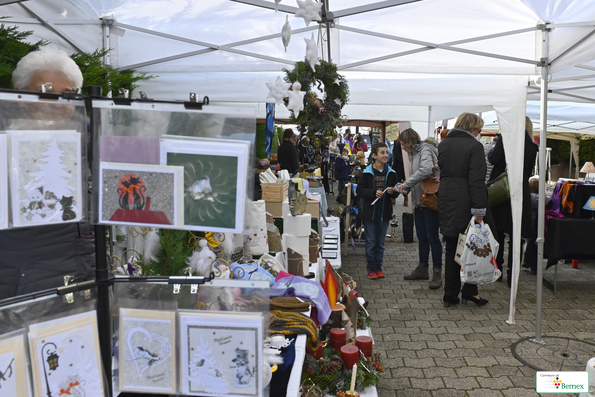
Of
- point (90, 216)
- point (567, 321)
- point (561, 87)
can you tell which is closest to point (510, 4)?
point (561, 87)

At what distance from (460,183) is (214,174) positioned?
3464 mm

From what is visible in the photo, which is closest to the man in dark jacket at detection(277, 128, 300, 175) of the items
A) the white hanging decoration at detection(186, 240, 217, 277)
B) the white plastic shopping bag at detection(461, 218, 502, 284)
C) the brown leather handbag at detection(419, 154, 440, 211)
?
the brown leather handbag at detection(419, 154, 440, 211)

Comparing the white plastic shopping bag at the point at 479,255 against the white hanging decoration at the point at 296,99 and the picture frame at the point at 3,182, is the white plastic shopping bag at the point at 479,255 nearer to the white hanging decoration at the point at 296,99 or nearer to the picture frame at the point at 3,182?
the white hanging decoration at the point at 296,99

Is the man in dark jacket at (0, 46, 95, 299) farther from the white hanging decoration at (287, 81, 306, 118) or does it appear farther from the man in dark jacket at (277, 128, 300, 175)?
the man in dark jacket at (277, 128, 300, 175)

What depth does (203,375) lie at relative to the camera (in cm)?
107

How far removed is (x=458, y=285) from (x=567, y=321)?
967 millimetres

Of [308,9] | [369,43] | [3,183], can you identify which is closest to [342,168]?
[369,43]

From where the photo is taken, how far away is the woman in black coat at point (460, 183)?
12.9ft

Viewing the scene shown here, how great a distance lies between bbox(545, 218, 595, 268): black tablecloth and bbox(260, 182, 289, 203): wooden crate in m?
2.99

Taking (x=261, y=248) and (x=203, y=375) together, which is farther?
(x=261, y=248)

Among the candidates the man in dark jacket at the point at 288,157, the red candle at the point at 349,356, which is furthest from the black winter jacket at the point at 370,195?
the red candle at the point at 349,356

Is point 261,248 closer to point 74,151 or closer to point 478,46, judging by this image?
point 74,151

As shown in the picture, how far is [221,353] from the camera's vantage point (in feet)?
3.47

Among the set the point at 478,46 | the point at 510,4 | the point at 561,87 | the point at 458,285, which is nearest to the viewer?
the point at 510,4
